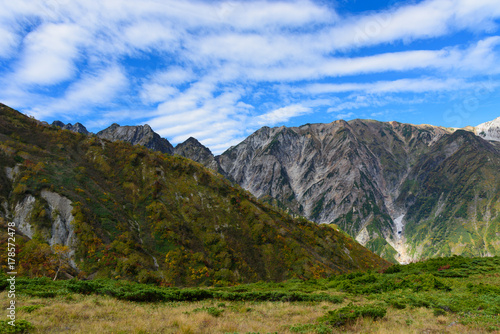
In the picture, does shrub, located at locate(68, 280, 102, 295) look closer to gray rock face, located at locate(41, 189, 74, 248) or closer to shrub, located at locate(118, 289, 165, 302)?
shrub, located at locate(118, 289, 165, 302)

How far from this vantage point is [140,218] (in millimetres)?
69438

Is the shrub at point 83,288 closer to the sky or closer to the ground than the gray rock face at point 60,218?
closer to the ground

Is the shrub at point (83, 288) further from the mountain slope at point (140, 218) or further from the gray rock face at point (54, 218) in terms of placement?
the gray rock face at point (54, 218)

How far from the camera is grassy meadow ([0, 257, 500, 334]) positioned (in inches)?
563

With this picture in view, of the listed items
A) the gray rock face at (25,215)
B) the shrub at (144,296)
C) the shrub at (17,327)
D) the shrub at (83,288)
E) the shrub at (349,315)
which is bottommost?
the shrub at (144,296)

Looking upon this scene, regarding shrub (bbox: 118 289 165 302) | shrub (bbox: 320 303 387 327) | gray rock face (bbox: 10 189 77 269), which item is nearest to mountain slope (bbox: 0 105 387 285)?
gray rock face (bbox: 10 189 77 269)

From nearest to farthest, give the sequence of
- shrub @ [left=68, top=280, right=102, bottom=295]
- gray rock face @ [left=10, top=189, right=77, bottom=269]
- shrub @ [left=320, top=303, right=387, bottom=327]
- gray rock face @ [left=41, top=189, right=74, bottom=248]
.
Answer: shrub @ [left=320, top=303, right=387, bottom=327], shrub @ [left=68, top=280, right=102, bottom=295], gray rock face @ [left=10, top=189, right=77, bottom=269], gray rock face @ [left=41, top=189, right=74, bottom=248]

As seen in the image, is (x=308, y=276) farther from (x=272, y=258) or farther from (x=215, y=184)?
(x=215, y=184)

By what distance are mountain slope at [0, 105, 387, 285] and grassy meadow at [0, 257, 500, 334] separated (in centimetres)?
3187

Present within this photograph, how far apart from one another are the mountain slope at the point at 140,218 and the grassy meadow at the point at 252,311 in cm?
3187

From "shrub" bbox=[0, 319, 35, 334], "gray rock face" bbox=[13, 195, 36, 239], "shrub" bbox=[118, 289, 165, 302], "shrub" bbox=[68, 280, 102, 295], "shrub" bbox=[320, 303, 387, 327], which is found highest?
"gray rock face" bbox=[13, 195, 36, 239]

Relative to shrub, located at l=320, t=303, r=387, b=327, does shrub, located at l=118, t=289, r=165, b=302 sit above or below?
below

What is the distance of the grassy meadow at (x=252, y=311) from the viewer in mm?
14312

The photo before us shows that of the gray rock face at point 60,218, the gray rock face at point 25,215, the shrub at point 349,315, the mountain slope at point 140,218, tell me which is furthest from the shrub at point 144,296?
the gray rock face at point 25,215
